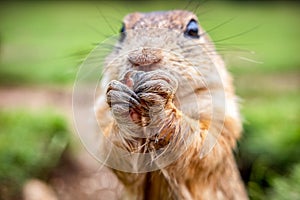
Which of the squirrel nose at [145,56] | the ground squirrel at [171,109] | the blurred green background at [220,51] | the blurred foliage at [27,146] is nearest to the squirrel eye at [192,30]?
the ground squirrel at [171,109]

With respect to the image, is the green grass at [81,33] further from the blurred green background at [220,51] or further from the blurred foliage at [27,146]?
the blurred foliage at [27,146]

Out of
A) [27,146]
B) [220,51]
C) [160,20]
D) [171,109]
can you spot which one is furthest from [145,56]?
[27,146]

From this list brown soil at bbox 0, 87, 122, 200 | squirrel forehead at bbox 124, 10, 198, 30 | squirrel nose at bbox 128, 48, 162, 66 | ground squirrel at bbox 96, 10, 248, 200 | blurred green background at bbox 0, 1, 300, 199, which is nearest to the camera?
ground squirrel at bbox 96, 10, 248, 200

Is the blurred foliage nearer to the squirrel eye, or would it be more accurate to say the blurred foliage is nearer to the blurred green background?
the blurred green background

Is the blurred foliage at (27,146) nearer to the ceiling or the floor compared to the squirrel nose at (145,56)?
nearer to the floor

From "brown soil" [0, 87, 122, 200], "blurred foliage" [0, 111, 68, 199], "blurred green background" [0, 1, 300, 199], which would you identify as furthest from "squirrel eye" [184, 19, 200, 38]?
"blurred foliage" [0, 111, 68, 199]
